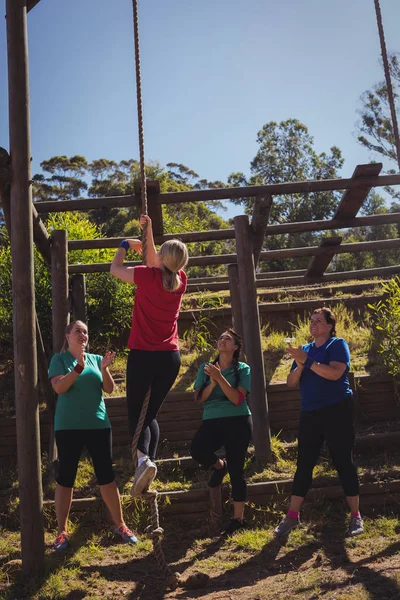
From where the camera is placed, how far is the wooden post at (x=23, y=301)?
4.48m

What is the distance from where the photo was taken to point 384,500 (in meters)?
5.62

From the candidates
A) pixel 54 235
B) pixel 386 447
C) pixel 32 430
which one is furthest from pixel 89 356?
pixel 386 447

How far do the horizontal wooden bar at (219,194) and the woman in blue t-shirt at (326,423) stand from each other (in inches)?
72.7

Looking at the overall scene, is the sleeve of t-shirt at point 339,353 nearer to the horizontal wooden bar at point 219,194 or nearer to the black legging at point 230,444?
the black legging at point 230,444

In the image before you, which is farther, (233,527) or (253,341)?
(253,341)

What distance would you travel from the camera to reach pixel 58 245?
6.98 metres

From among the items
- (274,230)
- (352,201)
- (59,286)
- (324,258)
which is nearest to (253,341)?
(274,230)

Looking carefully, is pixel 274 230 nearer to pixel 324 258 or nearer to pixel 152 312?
pixel 324 258

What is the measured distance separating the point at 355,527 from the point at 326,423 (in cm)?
81

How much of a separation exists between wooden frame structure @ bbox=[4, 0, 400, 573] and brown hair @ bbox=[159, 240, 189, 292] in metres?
1.17

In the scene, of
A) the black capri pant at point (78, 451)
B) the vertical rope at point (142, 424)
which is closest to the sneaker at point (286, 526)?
the vertical rope at point (142, 424)

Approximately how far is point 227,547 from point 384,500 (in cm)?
152

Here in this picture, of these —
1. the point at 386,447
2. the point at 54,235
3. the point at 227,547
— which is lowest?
the point at 227,547

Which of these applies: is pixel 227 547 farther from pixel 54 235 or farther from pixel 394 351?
pixel 54 235
